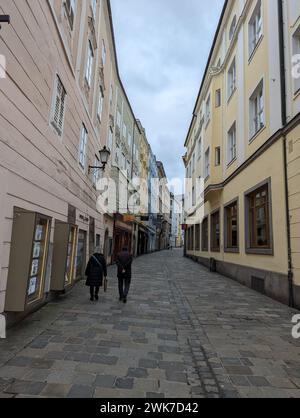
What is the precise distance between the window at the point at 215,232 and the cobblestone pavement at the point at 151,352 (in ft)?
32.2

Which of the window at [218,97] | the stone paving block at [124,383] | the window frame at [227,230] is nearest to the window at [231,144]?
the window frame at [227,230]

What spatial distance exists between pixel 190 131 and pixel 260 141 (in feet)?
71.8

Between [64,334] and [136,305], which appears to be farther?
[136,305]

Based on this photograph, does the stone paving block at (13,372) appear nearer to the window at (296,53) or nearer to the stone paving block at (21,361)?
the stone paving block at (21,361)

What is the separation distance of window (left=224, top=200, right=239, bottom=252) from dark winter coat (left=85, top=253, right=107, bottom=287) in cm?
718

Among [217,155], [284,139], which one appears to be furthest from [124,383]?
[217,155]

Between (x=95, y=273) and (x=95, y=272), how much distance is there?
4 centimetres

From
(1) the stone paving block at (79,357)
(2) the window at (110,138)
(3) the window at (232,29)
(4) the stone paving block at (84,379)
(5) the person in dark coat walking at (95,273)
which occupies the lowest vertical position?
(4) the stone paving block at (84,379)

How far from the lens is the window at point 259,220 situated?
1015cm

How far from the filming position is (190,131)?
105 ft

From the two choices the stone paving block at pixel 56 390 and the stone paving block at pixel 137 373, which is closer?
the stone paving block at pixel 56 390

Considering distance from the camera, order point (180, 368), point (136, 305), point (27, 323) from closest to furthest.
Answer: point (180, 368) → point (27, 323) → point (136, 305)
